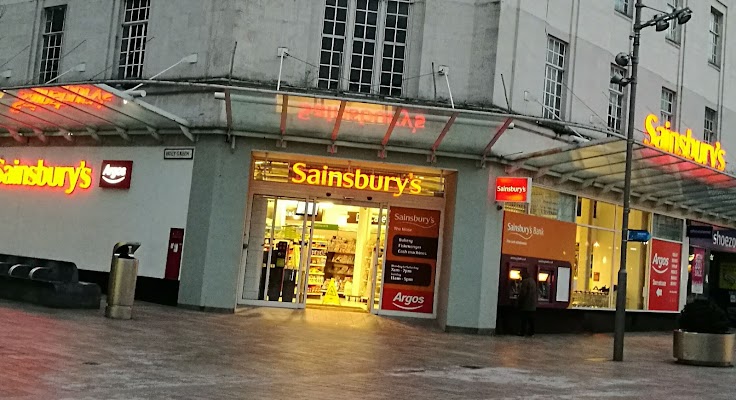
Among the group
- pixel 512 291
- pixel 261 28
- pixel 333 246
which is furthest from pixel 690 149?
pixel 261 28

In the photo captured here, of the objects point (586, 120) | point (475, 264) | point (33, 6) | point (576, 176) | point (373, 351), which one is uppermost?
point (33, 6)

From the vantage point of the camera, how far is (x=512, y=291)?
20719 mm

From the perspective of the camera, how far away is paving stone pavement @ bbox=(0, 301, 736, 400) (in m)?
9.40

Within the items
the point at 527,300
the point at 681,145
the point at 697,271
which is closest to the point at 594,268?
the point at 681,145

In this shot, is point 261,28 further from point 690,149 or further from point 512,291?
point 690,149

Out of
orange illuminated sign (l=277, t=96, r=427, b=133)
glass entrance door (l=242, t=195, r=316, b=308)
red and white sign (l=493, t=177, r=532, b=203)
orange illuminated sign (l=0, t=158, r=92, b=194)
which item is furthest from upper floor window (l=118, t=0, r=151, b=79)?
red and white sign (l=493, t=177, r=532, b=203)

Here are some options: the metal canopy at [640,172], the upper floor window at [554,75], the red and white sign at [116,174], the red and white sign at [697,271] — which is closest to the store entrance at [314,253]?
the red and white sign at [116,174]

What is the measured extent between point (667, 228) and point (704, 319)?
1100 centimetres

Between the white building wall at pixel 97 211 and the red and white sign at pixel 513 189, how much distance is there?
751cm

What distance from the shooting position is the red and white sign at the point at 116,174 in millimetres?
21109

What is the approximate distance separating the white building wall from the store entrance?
2125 mm

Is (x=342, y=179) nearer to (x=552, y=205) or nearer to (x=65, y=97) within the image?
(x=552, y=205)

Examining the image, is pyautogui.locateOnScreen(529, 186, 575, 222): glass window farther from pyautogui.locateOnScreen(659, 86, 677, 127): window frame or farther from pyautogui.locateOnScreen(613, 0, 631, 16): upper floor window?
pyautogui.locateOnScreen(613, 0, 631, 16): upper floor window

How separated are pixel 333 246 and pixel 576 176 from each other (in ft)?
22.1
